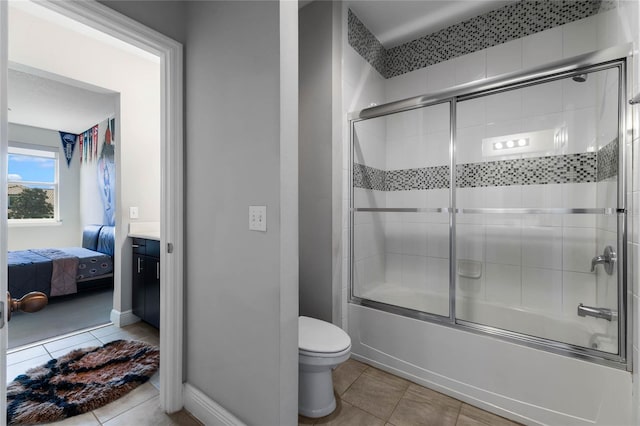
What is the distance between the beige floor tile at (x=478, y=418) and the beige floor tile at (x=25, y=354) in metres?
3.01

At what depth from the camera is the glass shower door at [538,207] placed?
68.9 inches

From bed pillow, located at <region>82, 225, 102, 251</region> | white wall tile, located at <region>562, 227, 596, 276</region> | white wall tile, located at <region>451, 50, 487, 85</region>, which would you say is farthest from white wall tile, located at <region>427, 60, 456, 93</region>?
bed pillow, located at <region>82, 225, 102, 251</region>

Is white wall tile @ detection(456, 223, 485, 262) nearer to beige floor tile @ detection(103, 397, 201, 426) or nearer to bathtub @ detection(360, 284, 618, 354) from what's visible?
bathtub @ detection(360, 284, 618, 354)

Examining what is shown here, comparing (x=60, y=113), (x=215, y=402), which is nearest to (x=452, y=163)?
(x=215, y=402)

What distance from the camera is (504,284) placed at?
2.33 m

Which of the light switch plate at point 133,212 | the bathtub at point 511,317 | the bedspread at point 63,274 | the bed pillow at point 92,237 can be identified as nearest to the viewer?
the bathtub at point 511,317

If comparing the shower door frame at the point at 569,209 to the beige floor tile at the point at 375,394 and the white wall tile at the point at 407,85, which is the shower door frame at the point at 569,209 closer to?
the beige floor tile at the point at 375,394

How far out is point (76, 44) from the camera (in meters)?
2.54

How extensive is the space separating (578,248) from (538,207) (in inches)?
15.4

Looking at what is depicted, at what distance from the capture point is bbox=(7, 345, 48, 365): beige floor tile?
2.05 metres

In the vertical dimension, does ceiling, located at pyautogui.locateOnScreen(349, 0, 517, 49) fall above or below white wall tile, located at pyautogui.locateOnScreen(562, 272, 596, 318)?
above

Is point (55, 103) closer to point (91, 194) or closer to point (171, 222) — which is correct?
point (91, 194)

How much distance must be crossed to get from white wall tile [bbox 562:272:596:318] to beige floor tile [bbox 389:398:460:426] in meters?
1.14

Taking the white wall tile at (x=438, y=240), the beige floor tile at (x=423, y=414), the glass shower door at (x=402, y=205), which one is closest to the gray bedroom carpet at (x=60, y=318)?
the glass shower door at (x=402, y=205)
